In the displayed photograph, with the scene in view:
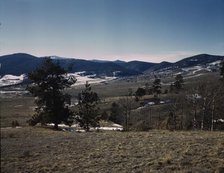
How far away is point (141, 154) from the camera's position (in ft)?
63.1

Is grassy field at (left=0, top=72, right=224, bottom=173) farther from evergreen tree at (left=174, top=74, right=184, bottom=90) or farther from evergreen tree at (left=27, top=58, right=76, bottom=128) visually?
evergreen tree at (left=174, top=74, right=184, bottom=90)

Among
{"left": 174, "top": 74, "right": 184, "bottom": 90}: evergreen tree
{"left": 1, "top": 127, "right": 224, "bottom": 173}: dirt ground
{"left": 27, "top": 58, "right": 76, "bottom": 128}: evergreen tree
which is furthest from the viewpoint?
{"left": 174, "top": 74, "right": 184, "bottom": 90}: evergreen tree

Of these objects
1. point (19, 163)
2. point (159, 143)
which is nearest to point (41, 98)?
point (159, 143)

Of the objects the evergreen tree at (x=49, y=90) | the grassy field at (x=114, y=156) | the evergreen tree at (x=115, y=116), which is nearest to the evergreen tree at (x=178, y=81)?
the evergreen tree at (x=115, y=116)

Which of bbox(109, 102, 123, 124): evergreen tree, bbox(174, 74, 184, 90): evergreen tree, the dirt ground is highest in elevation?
bbox(174, 74, 184, 90): evergreen tree

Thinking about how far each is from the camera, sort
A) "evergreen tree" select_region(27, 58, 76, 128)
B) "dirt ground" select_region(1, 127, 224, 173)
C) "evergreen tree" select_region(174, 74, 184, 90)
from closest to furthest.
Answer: "dirt ground" select_region(1, 127, 224, 173) → "evergreen tree" select_region(27, 58, 76, 128) → "evergreen tree" select_region(174, 74, 184, 90)

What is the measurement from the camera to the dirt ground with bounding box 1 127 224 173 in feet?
51.6

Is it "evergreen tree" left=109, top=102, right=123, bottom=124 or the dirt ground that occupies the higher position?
the dirt ground

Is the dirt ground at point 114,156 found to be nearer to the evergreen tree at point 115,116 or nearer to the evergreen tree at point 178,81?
the evergreen tree at point 115,116

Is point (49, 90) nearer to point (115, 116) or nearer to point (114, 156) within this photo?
point (114, 156)

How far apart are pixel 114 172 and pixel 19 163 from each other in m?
5.22

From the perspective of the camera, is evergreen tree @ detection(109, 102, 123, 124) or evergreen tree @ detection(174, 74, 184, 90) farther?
evergreen tree @ detection(174, 74, 184, 90)

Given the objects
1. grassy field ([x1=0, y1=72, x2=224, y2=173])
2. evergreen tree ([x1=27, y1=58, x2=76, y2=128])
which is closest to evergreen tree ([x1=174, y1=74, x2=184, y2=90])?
evergreen tree ([x1=27, y1=58, x2=76, y2=128])

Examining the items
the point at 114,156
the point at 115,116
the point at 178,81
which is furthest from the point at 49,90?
the point at 178,81
